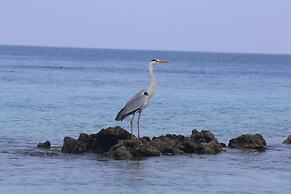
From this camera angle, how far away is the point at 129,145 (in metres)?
19.6

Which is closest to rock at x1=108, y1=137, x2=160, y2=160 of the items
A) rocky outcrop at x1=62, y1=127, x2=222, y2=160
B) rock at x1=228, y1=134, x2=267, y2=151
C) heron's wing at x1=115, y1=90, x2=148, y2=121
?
rocky outcrop at x1=62, y1=127, x2=222, y2=160

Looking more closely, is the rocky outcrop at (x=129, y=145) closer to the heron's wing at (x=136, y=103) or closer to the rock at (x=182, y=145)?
the rock at (x=182, y=145)

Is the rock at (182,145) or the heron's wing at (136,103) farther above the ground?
the heron's wing at (136,103)

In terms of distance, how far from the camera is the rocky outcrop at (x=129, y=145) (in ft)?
64.0

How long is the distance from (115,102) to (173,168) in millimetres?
22446

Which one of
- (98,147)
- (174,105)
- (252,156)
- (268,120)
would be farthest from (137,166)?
(174,105)

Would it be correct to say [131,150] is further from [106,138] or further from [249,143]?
[249,143]

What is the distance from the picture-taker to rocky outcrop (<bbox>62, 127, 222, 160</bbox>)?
19500mm

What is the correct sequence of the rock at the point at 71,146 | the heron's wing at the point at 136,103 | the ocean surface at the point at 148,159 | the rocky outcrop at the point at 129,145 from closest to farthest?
the ocean surface at the point at 148,159 < the rocky outcrop at the point at 129,145 < the rock at the point at 71,146 < the heron's wing at the point at 136,103

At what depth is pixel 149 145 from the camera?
20.1 meters

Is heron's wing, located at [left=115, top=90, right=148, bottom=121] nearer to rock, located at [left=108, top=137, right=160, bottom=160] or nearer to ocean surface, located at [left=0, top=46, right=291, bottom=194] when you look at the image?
rock, located at [left=108, top=137, right=160, bottom=160]

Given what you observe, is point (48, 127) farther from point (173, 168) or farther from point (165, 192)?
point (165, 192)

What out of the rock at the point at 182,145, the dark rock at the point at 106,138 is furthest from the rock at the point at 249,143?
the dark rock at the point at 106,138

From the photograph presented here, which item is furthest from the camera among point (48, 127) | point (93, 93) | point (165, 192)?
point (93, 93)
